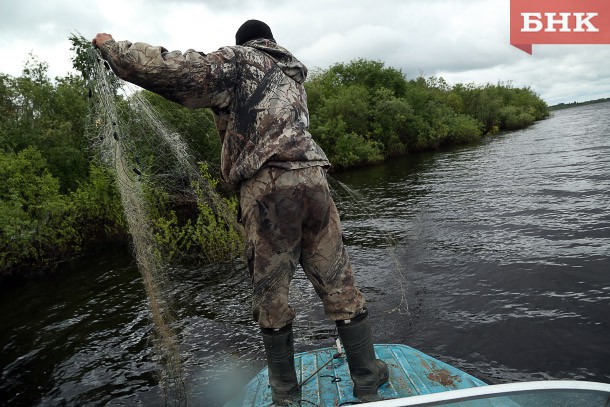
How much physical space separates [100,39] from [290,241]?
1973 mm

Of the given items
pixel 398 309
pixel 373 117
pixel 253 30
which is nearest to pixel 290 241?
pixel 253 30

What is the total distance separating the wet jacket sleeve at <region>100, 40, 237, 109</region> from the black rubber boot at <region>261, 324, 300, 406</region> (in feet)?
6.38

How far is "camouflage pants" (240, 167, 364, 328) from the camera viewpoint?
3.04m

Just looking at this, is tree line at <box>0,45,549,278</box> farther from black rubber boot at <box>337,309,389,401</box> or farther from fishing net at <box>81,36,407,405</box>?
black rubber boot at <box>337,309,389,401</box>

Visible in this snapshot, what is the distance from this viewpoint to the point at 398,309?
649cm

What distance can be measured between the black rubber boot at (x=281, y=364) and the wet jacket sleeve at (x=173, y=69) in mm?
1943

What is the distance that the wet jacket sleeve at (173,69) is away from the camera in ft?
8.85

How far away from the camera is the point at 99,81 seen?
3.96 m

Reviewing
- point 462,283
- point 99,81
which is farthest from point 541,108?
point 99,81

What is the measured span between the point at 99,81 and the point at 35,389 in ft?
14.5

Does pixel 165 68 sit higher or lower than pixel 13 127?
lower

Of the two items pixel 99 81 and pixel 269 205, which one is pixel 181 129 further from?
pixel 269 205

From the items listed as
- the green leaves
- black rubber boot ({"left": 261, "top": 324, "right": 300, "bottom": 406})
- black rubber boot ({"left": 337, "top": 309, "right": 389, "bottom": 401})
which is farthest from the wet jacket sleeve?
the green leaves

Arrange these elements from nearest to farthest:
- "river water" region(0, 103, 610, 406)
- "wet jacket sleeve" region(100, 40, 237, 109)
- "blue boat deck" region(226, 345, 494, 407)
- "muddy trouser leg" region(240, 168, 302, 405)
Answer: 1. "wet jacket sleeve" region(100, 40, 237, 109)
2. "muddy trouser leg" region(240, 168, 302, 405)
3. "blue boat deck" region(226, 345, 494, 407)
4. "river water" region(0, 103, 610, 406)
